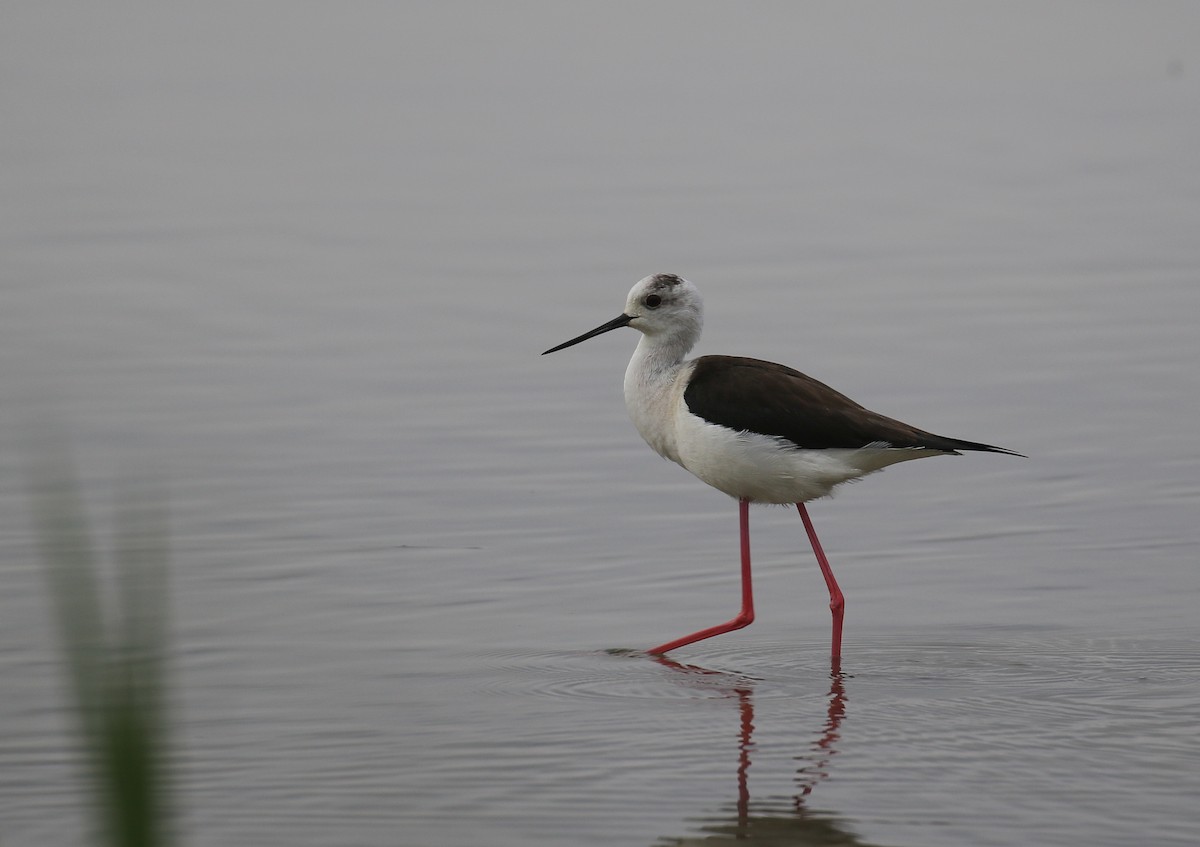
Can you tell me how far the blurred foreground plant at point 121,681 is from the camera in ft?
6.99

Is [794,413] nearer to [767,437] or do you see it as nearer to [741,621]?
[767,437]

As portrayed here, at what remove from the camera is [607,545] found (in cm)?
752

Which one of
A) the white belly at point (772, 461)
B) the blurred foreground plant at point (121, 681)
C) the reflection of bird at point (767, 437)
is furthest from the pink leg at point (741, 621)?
the blurred foreground plant at point (121, 681)

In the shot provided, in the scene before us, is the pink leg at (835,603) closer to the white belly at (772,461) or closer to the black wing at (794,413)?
the white belly at (772,461)

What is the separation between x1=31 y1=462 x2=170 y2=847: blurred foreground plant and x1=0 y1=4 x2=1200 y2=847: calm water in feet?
8.08

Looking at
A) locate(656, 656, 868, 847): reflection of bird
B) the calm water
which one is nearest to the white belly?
the calm water

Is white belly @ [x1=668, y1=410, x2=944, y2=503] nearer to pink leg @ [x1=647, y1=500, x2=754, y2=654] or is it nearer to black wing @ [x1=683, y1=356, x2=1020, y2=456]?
black wing @ [x1=683, y1=356, x2=1020, y2=456]

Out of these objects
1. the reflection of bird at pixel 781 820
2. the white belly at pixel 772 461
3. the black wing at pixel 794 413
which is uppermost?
the black wing at pixel 794 413

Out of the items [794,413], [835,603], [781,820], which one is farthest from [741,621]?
[781,820]

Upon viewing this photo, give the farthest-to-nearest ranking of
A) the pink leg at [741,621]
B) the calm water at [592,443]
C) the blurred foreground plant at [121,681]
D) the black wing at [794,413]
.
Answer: the pink leg at [741,621] < the black wing at [794,413] < the calm water at [592,443] < the blurred foreground plant at [121,681]

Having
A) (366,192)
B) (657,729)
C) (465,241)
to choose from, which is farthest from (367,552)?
(366,192)

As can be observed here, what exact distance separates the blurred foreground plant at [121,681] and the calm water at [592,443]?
97.0 inches

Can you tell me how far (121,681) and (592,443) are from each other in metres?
6.90

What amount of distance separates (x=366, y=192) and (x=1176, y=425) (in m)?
7.53
